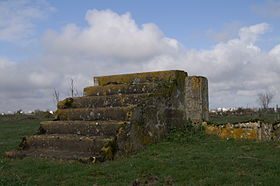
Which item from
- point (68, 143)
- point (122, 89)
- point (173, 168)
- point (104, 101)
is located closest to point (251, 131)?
point (122, 89)

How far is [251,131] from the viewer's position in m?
11.9

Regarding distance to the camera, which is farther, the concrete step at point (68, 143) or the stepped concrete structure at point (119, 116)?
the stepped concrete structure at point (119, 116)

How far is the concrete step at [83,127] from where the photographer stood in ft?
35.1

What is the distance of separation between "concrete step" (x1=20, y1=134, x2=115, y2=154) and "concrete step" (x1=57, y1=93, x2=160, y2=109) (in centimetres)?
170

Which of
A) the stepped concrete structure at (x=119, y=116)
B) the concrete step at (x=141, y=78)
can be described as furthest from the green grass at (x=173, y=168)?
the concrete step at (x=141, y=78)

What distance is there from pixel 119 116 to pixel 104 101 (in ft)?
4.26

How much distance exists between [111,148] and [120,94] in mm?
2853

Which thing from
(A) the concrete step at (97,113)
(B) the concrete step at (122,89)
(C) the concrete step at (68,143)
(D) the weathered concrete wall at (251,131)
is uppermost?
(B) the concrete step at (122,89)

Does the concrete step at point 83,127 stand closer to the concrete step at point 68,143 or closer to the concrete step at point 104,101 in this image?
the concrete step at point 68,143

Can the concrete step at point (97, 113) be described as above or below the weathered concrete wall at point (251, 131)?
above

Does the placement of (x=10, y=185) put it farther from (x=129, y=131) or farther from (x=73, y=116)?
(x=73, y=116)

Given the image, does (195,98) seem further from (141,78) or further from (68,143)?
(68,143)

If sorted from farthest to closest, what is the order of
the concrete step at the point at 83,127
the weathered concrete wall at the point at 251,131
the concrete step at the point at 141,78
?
the concrete step at the point at 141,78, the weathered concrete wall at the point at 251,131, the concrete step at the point at 83,127

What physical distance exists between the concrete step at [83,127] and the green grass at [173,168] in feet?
3.49
